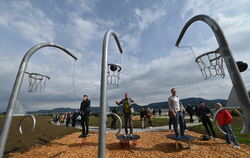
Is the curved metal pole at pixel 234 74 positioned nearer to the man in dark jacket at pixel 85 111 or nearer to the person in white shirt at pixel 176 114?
the person in white shirt at pixel 176 114

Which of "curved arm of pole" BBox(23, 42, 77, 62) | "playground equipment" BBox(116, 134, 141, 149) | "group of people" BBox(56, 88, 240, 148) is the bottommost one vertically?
"playground equipment" BBox(116, 134, 141, 149)

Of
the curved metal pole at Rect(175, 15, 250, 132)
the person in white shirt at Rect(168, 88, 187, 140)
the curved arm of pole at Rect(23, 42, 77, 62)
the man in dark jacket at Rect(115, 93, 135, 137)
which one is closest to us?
the curved metal pole at Rect(175, 15, 250, 132)

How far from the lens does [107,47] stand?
15.2 feet

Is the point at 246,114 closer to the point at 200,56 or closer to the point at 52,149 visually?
the point at 200,56

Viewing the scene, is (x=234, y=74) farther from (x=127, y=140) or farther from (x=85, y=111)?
(x=85, y=111)

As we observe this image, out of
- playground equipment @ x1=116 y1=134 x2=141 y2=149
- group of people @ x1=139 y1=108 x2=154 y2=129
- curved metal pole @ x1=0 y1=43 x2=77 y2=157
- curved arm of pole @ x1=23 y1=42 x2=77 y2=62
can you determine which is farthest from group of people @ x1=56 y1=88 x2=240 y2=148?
group of people @ x1=139 y1=108 x2=154 y2=129

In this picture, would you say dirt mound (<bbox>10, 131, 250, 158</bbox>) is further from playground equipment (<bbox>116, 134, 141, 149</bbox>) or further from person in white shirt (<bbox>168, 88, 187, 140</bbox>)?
person in white shirt (<bbox>168, 88, 187, 140</bbox>)

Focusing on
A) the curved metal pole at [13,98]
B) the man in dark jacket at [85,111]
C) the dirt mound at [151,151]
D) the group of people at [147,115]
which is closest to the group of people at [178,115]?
the man in dark jacket at [85,111]

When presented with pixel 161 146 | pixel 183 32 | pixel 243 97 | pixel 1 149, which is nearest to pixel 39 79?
pixel 1 149

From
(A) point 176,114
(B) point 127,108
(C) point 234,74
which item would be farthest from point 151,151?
(C) point 234,74

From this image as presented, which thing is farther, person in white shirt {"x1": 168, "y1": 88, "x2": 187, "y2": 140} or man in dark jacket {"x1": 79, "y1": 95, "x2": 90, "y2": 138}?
man in dark jacket {"x1": 79, "y1": 95, "x2": 90, "y2": 138}

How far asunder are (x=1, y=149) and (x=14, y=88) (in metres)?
1.78

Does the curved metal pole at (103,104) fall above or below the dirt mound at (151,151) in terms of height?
above

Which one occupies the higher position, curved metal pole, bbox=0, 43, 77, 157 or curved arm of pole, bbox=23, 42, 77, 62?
curved arm of pole, bbox=23, 42, 77, 62
